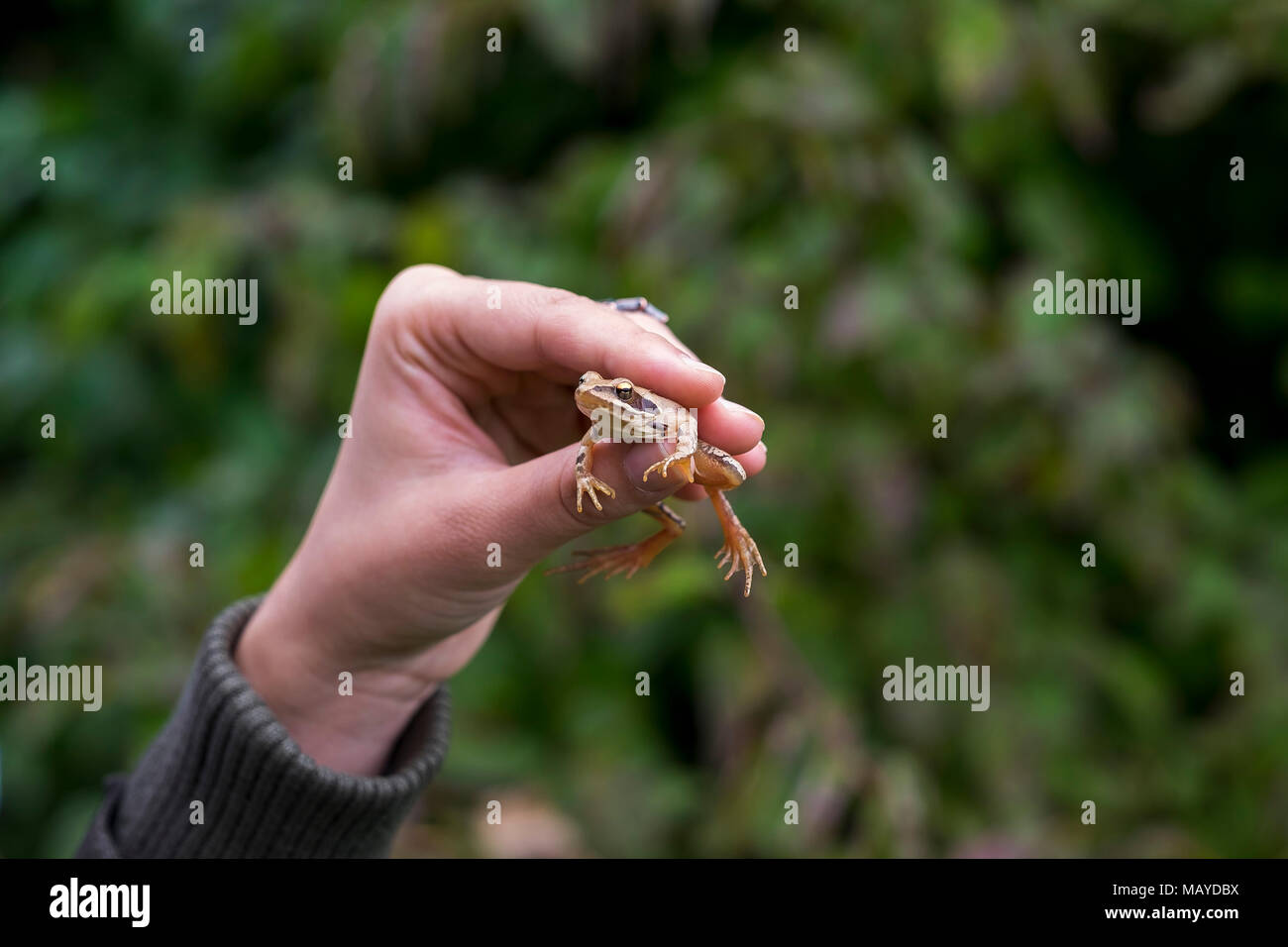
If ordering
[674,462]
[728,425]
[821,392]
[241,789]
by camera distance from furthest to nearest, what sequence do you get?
[821,392] → [241,789] → [728,425] → [674,462]

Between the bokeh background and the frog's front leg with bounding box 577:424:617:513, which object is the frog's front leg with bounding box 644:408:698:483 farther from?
the bokeh background

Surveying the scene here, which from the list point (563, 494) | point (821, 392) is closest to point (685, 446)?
point (563, 494)

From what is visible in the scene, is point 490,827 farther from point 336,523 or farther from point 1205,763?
point 1205,763

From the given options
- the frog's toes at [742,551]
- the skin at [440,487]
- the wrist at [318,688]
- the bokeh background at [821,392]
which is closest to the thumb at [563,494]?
the skin at [440,487]

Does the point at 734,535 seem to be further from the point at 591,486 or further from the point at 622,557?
the point at 591,486

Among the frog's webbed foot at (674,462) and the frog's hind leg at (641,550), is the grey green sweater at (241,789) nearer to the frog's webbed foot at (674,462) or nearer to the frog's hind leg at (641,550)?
the frog's hind leg at (641,550)

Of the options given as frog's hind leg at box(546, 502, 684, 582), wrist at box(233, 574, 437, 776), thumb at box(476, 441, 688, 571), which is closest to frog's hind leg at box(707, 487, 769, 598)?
frog's hind leg at box(546, 502, 684, 582)

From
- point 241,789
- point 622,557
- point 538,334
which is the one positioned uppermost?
point 538,334
